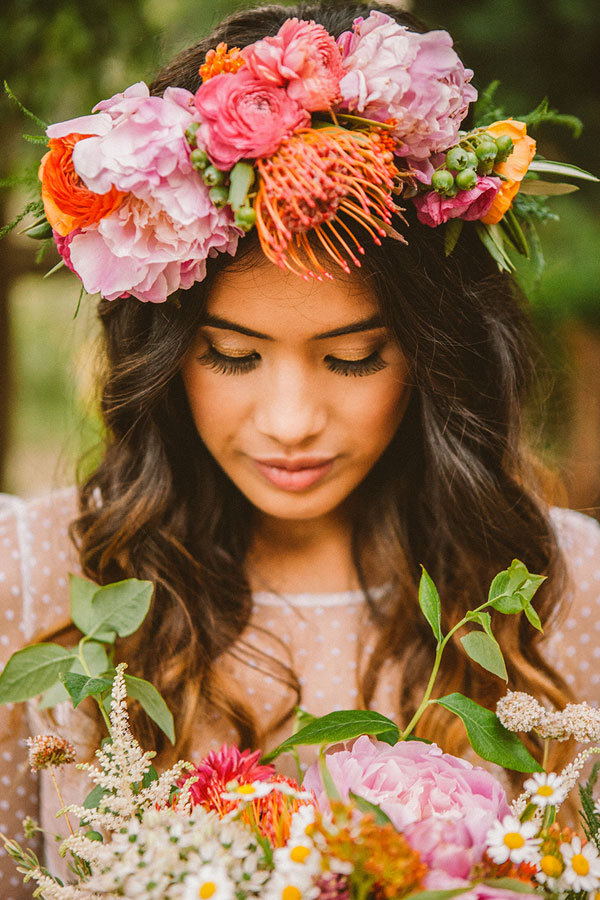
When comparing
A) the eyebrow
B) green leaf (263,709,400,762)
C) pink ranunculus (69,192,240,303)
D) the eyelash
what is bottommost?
green leaf (263,709,400,762)

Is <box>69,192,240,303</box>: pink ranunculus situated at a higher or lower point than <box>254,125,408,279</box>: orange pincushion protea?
lower

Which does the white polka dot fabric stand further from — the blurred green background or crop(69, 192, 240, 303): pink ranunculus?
crop(69, 192, 240, 303): pink ranunculus

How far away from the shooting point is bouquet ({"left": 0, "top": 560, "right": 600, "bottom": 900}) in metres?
0.56

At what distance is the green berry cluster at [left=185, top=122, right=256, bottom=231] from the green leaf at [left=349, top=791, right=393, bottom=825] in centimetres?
55

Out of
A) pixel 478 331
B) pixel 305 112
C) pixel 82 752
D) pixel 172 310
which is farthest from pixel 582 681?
pixel 305 112

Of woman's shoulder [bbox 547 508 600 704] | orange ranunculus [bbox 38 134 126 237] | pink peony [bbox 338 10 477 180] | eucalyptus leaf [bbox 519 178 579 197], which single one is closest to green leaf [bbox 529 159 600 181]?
eucalyptus leaf [bbox 519 178 579 197]

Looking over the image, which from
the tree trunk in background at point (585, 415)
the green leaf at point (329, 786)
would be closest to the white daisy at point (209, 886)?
the green leaf at point (329, 786)

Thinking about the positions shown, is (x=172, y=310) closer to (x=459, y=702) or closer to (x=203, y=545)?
(x=203, y=545)

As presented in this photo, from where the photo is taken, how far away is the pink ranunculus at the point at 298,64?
82cm

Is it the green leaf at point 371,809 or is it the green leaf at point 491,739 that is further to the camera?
the green leaf at point 491,739

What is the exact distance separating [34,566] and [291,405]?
0.61 m

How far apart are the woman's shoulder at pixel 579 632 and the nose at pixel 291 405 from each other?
62cm

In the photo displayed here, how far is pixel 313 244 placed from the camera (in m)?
0.96

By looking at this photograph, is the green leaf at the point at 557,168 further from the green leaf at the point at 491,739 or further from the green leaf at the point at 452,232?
the green leaf at the point at 491,739
